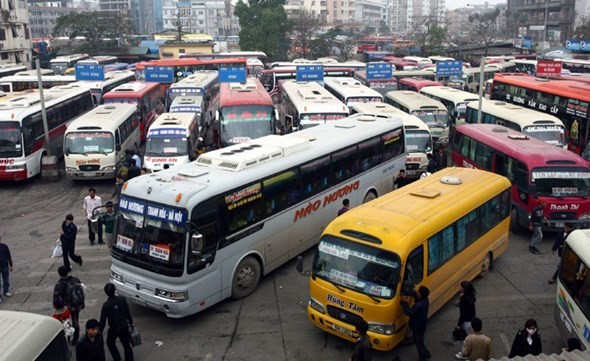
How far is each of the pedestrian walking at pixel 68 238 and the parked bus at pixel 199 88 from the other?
18342 mm

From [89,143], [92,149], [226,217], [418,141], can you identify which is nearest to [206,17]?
[89,143]

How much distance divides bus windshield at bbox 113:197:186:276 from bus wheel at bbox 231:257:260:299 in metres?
1.83

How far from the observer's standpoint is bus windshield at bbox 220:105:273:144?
2119 centimetres

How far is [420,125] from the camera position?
20.8 metres

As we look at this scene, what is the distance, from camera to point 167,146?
20.0 metres

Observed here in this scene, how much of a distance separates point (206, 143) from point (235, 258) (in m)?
17.4

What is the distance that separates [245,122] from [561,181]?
11.6 metres

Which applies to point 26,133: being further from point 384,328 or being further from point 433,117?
point 433,117

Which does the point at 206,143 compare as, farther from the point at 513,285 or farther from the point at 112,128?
the point at 513,285

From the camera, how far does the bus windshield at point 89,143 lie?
20.2 m

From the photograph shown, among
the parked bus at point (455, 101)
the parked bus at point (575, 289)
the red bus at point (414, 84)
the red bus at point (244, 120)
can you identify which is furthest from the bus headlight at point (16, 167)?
the red bus at point (414, 84)

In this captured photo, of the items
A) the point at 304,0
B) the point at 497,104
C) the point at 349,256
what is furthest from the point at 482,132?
the point at 304,0

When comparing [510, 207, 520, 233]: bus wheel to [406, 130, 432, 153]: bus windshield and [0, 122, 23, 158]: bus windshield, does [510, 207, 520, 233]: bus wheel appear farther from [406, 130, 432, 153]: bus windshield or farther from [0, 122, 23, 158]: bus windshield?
[0, 122, 23, 158]: bus windshield

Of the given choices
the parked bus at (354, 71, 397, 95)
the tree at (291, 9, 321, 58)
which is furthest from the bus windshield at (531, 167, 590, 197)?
the tree at (291, 9, 321, 58)
